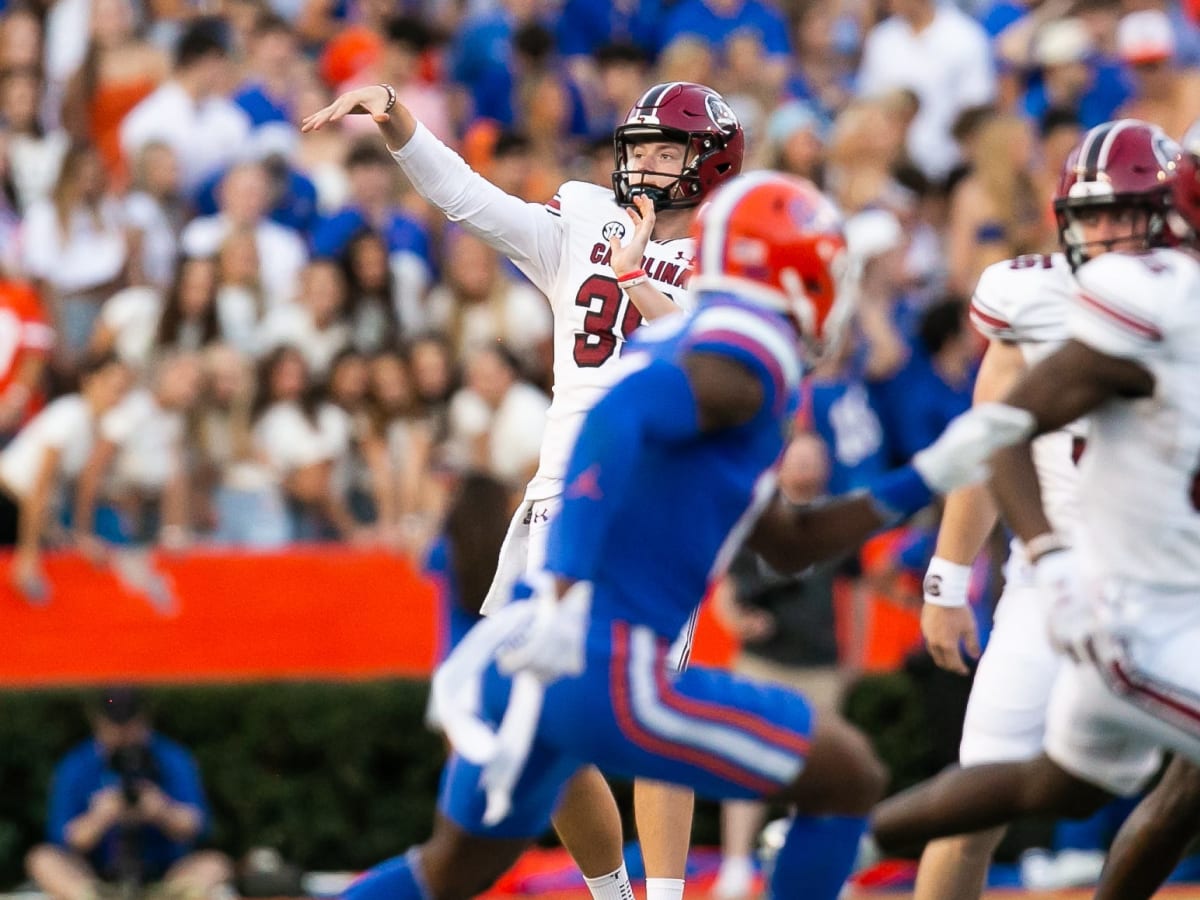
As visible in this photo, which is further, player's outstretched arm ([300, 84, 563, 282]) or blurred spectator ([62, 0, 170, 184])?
blurred spectator ([62, 0, 170, 184])

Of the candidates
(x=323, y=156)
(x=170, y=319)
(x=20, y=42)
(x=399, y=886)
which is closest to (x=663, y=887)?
(x=399, y=886)

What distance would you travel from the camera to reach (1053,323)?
5.76m

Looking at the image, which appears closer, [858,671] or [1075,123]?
[858,671]

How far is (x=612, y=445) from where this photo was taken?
4.56 meters

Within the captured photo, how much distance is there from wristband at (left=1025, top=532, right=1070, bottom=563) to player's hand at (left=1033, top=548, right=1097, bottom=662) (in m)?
0.09

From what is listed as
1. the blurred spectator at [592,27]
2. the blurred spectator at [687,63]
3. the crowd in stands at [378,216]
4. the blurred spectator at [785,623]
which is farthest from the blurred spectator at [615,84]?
the blurred spectator at [785,623]

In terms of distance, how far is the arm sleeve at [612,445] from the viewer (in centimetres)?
456

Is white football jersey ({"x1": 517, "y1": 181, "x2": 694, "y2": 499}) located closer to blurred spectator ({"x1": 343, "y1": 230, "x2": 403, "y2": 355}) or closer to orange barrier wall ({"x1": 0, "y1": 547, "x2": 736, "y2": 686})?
orange barrier wall ({"x1": 0, "y1": 547, "x2": 736, "y2": 686})

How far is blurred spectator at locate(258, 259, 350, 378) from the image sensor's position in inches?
428

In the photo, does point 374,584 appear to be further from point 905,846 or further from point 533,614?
point 533,614

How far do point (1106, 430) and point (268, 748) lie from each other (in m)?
6.01

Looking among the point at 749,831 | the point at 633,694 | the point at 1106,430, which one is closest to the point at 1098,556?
the point at 1106,430

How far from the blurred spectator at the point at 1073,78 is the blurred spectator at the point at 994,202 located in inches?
20.7

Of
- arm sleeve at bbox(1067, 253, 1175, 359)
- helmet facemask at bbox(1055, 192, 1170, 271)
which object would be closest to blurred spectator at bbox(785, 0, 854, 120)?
helmet facemask at bbox(1055, 192, 1170, 271)
